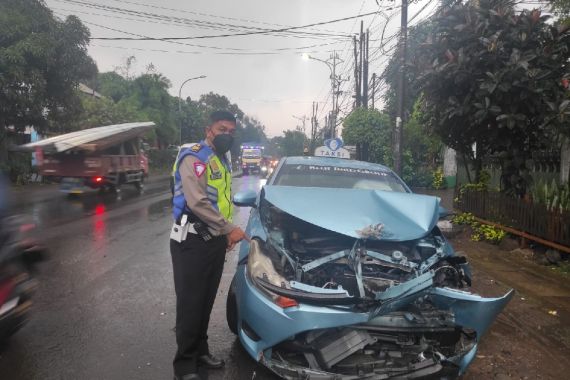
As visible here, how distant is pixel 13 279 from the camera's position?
3346 millimetres

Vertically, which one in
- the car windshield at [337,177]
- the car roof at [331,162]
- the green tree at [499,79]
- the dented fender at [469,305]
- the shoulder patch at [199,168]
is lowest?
the dented fender at [469,305]

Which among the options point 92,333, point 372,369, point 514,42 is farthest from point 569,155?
point 92,333

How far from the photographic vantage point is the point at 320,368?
10.3ft

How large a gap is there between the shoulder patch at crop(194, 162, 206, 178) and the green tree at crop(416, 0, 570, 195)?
224 inches

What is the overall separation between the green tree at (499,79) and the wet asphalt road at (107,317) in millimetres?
4572

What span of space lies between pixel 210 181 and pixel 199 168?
160 mm

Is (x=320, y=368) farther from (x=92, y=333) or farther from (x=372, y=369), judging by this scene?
(x=92, y=333)

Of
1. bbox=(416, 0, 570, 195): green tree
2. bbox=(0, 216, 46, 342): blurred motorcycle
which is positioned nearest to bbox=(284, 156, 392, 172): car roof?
bbox=(416, 0, 570, 195): green tree

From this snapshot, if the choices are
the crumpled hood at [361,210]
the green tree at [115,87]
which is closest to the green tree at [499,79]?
the crumpled hood at [361,210]

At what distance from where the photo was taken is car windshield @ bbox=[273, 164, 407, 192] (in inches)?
216

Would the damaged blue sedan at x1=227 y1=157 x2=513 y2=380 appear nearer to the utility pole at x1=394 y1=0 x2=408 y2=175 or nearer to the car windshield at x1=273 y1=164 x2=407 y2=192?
the car windshield at x1=273 y1=164 x2=407 y2=192

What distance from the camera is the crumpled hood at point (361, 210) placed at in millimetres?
3688

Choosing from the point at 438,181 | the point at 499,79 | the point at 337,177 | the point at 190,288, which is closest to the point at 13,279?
the point at 190,288

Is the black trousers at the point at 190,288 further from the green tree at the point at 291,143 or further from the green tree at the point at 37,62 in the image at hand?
the green tree at the point at 291,143
